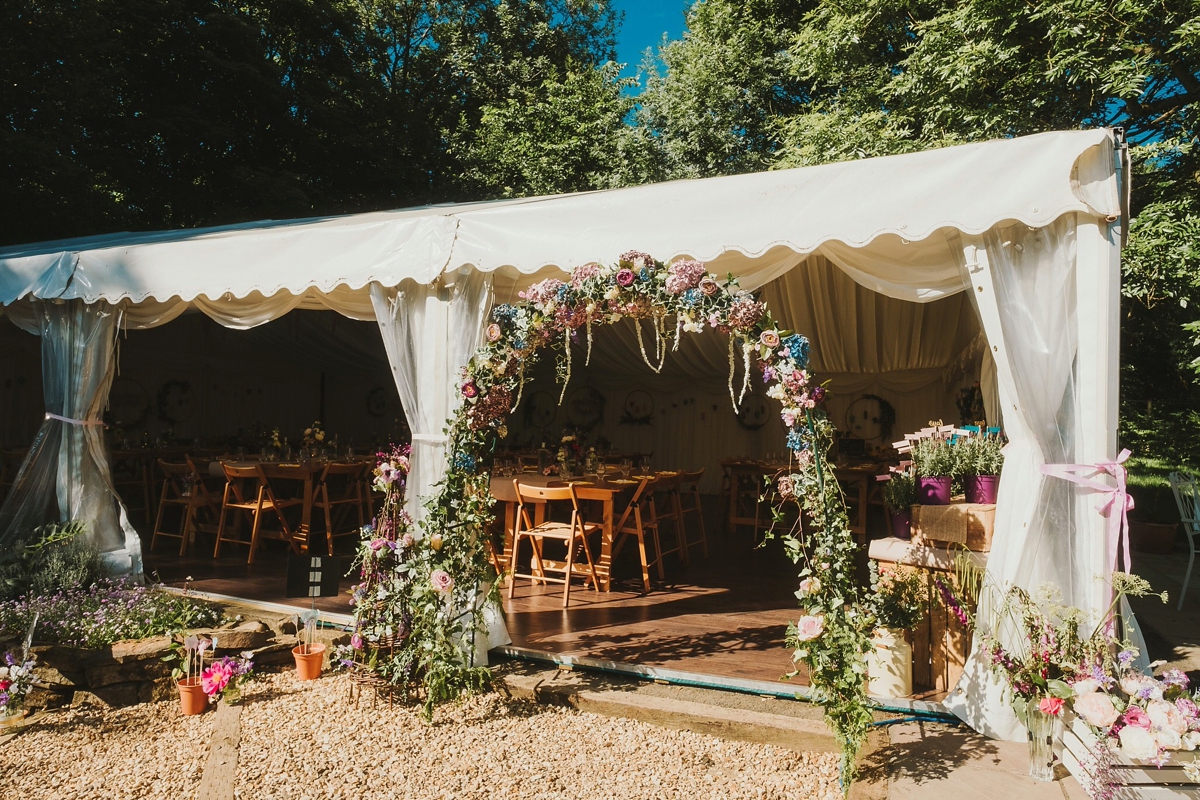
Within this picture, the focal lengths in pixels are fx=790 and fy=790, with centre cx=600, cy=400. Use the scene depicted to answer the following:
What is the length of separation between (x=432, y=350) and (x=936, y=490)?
254cm

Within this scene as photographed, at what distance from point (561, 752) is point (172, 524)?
6239mm

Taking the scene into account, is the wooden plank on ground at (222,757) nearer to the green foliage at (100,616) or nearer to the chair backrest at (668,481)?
the green foliage at (100,616)

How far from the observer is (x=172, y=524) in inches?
308

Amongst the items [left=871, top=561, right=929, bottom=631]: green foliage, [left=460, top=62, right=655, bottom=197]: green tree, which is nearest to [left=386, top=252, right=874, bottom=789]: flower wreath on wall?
[left=871, top=561, right=929, bottom=631]: green foliage

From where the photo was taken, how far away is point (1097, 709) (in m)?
2.24

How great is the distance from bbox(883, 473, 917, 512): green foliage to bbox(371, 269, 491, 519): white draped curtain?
2.21 metres

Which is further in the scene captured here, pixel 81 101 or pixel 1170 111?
pixel 81 101

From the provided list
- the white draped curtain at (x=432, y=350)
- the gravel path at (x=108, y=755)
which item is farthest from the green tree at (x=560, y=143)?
the gravel path at (x=108, y=755)

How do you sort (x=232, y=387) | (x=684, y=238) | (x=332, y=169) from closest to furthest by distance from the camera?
(x=684, y=238) < (x=232, y=387) < (x=332, y=169)

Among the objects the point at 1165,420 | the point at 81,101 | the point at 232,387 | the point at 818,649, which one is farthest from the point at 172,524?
the point at 1165,420

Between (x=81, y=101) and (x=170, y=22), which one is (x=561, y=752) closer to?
(x=81, y=101)

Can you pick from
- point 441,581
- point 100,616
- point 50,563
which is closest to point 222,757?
point 441,581

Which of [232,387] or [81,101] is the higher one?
[81,101]

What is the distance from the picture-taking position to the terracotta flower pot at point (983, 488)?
3.67m
